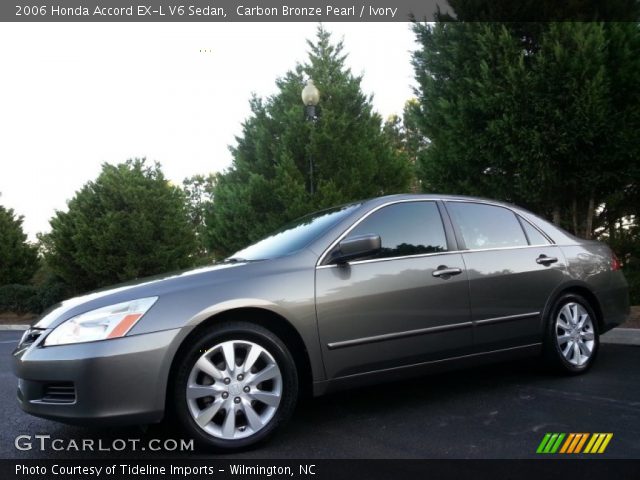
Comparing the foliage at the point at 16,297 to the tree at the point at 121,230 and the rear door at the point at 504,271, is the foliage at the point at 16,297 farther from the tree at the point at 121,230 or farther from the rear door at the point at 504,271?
the rear door at the point at 504,271

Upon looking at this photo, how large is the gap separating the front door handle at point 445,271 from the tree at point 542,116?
5.51m

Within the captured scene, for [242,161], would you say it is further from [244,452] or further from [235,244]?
[244,452]

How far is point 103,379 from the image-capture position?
9.13ft

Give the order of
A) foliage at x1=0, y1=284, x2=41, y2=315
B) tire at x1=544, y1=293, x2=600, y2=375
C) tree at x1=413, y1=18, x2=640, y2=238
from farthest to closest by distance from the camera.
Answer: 1. foliage at x1=0, y1=284, x2=41, y2=315
2. tree at x1=413, y1=18, x2=640, y2=238
3. tire at x1=544, y1=293, x2=600, y2=375

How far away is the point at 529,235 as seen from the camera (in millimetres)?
4535

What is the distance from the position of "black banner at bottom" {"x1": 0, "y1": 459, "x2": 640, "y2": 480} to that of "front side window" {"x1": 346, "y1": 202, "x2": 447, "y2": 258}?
1.41m

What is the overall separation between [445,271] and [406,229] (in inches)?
16.1

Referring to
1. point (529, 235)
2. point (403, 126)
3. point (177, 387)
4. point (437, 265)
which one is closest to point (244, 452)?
point (177, 387)

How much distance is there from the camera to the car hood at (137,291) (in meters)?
3.04

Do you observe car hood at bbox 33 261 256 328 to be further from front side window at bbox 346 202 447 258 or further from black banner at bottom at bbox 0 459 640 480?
front side window at bbox 346 202 447 258

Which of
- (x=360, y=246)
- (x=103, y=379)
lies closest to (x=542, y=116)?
(x=360, y=246)

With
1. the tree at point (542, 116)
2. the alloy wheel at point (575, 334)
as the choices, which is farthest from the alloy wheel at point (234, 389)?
the tree at point (542, 116)

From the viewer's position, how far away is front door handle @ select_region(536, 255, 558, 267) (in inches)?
173

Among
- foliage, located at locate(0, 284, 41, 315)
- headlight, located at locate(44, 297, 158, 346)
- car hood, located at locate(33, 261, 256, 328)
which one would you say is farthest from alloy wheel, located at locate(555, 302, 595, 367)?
foliage, located at locate(0, 284, 41, 315)
